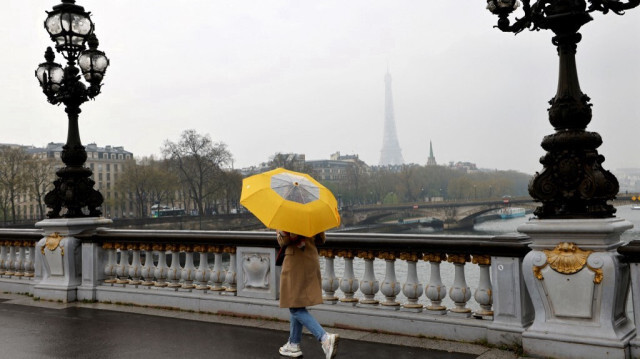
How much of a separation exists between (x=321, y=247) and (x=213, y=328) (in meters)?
1.60

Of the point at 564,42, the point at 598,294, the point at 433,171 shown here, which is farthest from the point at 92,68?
the point at 433,171

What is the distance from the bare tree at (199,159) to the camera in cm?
7869

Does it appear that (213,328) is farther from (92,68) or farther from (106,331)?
(92,68)

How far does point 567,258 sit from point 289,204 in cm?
248

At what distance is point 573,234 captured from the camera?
16.6ft

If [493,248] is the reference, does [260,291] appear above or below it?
below

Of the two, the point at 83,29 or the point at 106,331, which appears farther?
the point at 83,29

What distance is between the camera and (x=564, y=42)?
213 inches

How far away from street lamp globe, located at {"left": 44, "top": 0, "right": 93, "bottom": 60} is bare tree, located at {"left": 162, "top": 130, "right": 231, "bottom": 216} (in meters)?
69.2

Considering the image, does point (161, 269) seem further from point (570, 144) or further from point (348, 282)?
point (570, 144)

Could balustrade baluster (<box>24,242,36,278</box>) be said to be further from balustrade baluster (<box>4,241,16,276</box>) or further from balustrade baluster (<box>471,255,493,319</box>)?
balustrade baluster (<box>471,255,493,319</box>)

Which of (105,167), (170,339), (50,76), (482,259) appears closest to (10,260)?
(50,76)

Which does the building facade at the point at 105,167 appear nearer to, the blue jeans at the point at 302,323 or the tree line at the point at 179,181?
the tree line at the point at 179,181

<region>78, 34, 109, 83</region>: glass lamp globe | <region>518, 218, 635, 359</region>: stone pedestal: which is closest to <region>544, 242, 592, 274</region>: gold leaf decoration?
<region>518, 218, 635, 359</region>: stone pedestal
